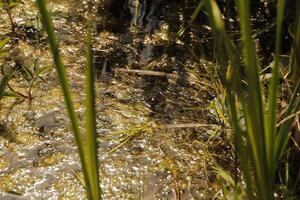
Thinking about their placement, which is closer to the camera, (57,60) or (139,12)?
(57,60)

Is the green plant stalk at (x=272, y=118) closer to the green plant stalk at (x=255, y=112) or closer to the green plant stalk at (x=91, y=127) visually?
the green plant stalk at (x=255, y=112)

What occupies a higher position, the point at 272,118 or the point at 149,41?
the point at 149,41

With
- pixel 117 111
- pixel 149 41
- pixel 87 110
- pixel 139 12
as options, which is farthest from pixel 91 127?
pixel 139 12

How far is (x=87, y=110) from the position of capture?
0.52 metres

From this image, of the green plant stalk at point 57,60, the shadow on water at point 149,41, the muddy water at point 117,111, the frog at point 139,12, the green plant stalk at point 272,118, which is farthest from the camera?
the frog at point 139,12

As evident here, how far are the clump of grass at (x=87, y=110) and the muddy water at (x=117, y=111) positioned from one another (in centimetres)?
51

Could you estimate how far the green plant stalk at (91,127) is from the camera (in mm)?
483

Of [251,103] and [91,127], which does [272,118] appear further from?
[91,127]

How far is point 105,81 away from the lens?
60.4 inches

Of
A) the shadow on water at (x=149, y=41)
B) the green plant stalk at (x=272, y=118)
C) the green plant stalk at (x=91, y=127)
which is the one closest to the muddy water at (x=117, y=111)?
the shadow on water at (x=149, y=41)

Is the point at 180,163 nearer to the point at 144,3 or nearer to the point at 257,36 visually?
the point at 257,36

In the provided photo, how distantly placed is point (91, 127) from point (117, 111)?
899mm

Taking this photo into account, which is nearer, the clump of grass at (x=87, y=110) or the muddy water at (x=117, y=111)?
the clump of grass at (x=87, y=110)

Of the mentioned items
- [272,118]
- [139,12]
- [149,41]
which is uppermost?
[139,12]
